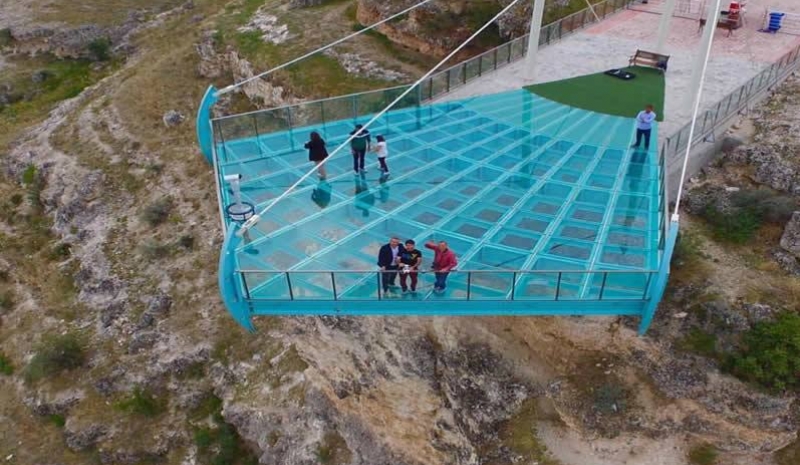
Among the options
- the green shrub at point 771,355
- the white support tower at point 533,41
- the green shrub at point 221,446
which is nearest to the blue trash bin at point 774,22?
the white support tower at point 533,41

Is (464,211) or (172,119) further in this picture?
(172,119)

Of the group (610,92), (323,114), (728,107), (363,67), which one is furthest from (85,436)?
(728,107)

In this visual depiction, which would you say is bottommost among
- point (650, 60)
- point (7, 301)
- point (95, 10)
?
point (7, 301)

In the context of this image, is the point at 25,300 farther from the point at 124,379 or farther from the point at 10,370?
the point at 124,379

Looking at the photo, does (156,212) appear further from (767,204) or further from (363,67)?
(767,204)

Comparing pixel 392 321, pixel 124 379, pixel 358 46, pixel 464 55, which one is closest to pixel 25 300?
pixel 124 379

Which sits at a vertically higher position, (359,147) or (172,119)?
(359,147)
